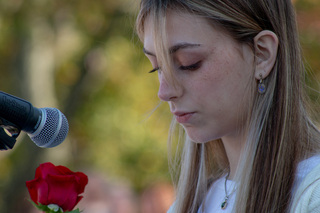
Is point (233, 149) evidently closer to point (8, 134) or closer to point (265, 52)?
point (265, 52)

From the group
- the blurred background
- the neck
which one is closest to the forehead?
the neck

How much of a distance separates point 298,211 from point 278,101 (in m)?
0.45

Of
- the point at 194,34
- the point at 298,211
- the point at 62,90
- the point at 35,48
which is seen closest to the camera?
the point at 298,211

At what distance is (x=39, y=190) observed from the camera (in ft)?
5.22

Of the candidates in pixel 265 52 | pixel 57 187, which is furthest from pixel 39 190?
pixel 265 52

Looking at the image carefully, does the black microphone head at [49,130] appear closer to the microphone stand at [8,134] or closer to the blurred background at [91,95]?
the microphone stand at [8,134]

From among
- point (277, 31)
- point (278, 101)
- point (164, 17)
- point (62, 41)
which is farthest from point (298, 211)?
point (62, 41)


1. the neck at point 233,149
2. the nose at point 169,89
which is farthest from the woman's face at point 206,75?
the neck at point 233,149

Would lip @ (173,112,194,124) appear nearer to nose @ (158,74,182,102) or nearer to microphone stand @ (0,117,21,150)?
nose @ (158,74,182,102)

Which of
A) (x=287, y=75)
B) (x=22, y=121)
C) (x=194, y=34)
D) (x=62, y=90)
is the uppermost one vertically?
(x=194, y=34)

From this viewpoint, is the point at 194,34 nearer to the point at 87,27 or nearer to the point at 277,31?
the point at 277,31

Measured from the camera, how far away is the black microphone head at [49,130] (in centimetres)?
158

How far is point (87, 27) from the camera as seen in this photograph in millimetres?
7766

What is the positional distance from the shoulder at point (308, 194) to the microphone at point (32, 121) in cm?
85
